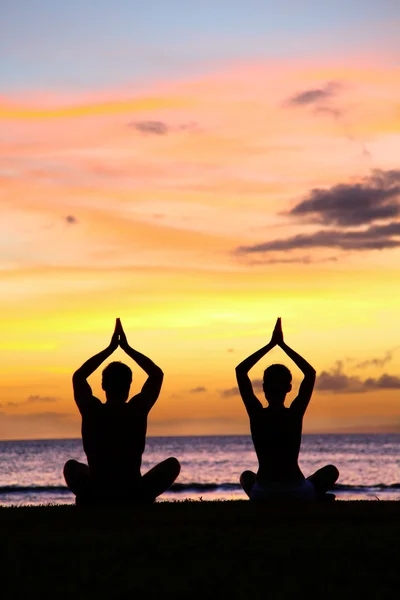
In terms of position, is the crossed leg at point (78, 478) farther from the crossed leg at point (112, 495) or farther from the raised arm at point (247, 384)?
the raised arm at point (247, 384)

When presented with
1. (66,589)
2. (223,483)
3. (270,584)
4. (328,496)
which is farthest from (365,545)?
(223,483)

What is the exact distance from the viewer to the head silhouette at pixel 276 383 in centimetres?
937

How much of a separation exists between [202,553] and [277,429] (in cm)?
341

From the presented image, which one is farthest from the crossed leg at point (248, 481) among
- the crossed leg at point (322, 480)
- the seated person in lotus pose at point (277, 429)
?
the crossed leg at point (322, 480)

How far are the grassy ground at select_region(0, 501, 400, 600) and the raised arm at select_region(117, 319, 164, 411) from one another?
120 centimetres

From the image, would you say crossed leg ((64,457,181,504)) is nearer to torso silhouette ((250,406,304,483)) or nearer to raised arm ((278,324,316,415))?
torso silhouette ((250,406,304,483))

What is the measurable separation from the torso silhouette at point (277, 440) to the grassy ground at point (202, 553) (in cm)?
103

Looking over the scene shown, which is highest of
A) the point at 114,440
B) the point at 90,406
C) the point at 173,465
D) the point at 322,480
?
the point at 90,406

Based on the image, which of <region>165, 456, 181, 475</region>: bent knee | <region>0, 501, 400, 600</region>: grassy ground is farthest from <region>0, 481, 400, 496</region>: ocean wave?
<region>0, 501, 400, 600</region>: grassy ground

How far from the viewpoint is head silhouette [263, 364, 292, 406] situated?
9.37 meters

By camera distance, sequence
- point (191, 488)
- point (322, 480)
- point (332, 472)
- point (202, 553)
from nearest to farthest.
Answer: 1. point (202, 553)
2. point (322, 480)
3. point (332, 472)
4. point (191, 488)

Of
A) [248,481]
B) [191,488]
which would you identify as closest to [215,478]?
[191,488]

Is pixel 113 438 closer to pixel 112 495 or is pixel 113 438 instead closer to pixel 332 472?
pixel 112 495

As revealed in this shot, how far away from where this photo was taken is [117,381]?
910 centimetres
